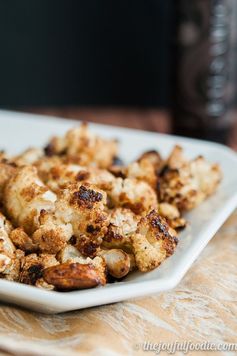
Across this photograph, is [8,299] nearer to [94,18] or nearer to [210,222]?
[210,222]

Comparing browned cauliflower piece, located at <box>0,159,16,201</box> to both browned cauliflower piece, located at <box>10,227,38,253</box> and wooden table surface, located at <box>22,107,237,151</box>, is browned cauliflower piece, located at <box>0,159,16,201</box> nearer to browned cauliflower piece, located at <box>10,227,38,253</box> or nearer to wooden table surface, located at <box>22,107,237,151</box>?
browned cauliflower piece, located at <box>10,227,38,253</box>

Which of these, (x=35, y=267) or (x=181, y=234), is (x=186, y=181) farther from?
(x=35, y=267)

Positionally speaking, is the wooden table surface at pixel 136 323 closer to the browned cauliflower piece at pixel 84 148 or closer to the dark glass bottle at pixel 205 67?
the browned cauliflower piece at pixel 84 148

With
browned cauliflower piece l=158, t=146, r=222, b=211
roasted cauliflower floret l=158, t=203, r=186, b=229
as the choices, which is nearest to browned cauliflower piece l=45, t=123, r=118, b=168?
browned cauliflower piece l=158, t=146, r=222, b=211

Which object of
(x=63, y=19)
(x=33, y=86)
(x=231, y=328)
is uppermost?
(x=231, y=328)

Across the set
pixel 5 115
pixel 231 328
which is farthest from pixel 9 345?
pixel 5 115

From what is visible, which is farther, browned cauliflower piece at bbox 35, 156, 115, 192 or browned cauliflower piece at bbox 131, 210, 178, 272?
browned cauliflower piece at bbox 35, 156, 115, 192

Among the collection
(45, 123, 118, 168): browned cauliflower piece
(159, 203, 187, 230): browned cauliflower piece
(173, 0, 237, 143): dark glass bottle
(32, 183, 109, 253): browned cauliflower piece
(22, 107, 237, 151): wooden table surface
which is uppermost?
(32, 183, 109, 253): browned cauliflower piece

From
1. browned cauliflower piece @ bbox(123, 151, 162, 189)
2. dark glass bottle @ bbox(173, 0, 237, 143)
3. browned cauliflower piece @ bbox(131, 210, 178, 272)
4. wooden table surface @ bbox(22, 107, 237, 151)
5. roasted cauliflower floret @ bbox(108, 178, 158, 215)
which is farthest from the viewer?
wooden table surface @ bbox(22, 107, 237, 151)
